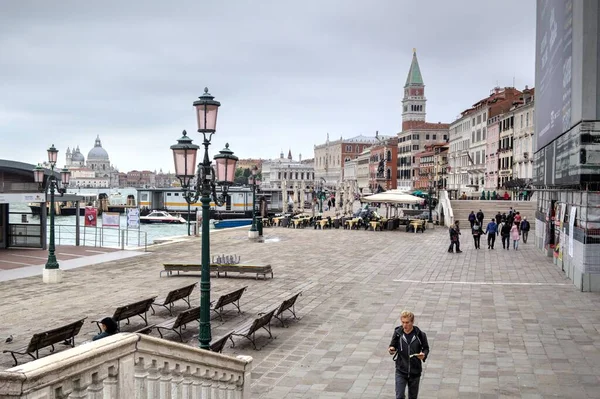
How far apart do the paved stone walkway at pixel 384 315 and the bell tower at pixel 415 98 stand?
133 m

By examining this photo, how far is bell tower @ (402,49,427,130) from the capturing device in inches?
6220

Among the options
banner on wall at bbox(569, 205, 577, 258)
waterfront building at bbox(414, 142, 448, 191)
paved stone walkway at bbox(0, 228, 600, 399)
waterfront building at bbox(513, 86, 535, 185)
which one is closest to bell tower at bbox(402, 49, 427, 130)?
waterfront building at bbox(414, 142, 448, 191)

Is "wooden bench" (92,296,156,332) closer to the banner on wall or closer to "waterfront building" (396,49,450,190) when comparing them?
the banner on wall

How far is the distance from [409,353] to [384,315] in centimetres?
731

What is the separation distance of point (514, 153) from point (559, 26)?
140ft

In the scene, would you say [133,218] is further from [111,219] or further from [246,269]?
[246,269]

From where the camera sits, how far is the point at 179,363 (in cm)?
602

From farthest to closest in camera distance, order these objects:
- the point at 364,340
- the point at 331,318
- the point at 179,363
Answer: the point at 331,318 → the point at 364,340 → the point at 179,363

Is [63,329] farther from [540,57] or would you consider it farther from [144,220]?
[144,220]

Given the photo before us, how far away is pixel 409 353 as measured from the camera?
8070 mm

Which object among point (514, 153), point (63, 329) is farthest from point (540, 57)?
point (514, 153)

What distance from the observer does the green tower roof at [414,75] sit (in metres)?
159

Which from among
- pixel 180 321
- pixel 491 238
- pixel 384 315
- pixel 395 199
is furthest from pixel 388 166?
pixel 180 321

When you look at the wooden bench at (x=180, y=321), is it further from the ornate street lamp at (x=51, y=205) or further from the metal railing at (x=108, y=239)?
the metal railing at (x=108, y=239)
